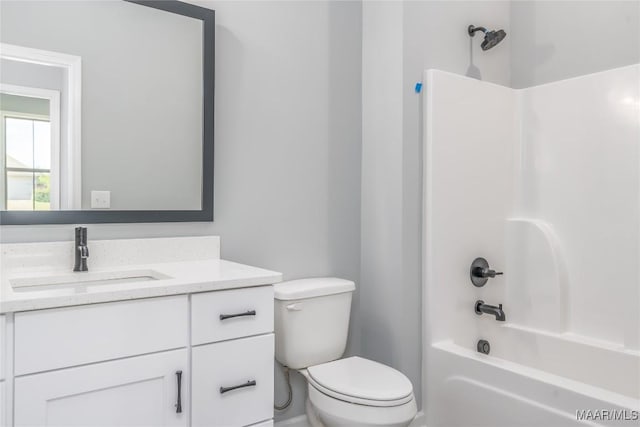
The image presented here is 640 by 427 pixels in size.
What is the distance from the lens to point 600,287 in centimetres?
219

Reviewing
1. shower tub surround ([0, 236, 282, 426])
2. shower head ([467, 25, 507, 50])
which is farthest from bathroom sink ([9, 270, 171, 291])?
shower head ([467, 25, 507, 50])

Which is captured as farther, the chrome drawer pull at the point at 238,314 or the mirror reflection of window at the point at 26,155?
the mirror reflection of window at the point at 26,155

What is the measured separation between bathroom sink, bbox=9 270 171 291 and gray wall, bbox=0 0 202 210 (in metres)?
0.25

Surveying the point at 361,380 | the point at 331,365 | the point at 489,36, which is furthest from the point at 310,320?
the point at 489,36

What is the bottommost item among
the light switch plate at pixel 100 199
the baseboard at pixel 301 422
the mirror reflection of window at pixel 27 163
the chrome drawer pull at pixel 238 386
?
the baseboard at pixel 301 422

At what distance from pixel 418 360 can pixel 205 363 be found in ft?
3.86

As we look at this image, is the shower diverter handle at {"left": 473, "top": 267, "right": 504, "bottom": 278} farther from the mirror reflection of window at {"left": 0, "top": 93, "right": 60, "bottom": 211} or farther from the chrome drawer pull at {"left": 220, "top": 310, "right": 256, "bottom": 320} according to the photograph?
the mirror reflection of window at {"left": 0, "top": 93, "right": 60, "bottom": 211}

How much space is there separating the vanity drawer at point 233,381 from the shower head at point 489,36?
6.00 feet

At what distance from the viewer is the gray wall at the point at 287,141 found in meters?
1.96

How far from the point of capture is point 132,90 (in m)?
1.74

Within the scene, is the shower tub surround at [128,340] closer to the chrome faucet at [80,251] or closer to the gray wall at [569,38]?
the chrome faucet at [80,251]

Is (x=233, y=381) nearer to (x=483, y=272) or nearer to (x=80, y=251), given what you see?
(x=80, y=251)

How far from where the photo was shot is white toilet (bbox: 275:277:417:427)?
5.46 ft

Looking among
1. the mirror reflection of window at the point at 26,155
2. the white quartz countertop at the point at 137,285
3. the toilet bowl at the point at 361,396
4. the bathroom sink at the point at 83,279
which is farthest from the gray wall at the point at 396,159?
the mirror reflection of window at the point at 26,155
